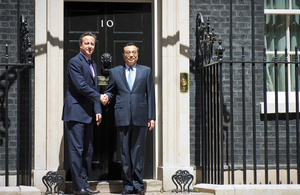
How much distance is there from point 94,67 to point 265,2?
9.64 ft

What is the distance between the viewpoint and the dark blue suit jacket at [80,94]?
6.00 m

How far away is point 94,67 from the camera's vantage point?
20.9 feet

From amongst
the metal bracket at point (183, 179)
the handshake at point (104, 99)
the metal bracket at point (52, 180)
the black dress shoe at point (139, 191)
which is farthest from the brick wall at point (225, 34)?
the metal bracket at point (52, 180)

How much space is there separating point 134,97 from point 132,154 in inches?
29.0

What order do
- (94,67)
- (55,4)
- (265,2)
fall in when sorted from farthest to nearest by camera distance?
(265,2), (55,4), (94,67)

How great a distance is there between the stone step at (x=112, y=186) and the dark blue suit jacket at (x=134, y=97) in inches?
41.0

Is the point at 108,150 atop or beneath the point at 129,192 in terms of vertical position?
atop

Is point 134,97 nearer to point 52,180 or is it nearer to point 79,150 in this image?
point 79,150

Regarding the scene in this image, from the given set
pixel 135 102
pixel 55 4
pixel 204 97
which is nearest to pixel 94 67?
pixel 135 102

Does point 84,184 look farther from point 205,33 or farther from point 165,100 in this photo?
point 205,33

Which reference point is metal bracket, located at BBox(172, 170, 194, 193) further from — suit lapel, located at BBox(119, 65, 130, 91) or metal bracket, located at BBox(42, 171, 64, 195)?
metal bracket, located at BBox(42, 171, 64, 195)

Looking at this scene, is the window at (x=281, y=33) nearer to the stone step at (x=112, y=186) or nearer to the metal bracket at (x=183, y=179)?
the metal bracket at (x=183, y=179)

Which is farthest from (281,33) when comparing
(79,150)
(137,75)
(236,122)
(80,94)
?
(79,150)

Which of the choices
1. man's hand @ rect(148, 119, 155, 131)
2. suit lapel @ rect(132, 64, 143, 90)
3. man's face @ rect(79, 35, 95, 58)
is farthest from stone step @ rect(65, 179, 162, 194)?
man's face @ rect(79, 35, 95, 58)
